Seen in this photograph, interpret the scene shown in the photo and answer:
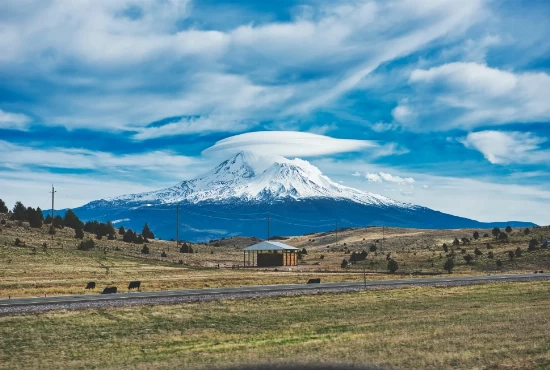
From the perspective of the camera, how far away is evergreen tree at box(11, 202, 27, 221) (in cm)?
11804

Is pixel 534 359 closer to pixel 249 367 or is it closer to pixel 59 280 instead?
pixel 249 367

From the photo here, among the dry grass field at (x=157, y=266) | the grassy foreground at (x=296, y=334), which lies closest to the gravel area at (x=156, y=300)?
the grassy foreground at (x=296, y=334)

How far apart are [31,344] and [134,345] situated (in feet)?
15.2

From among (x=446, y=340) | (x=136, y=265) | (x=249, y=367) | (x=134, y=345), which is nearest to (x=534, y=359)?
(x=446, y=340)

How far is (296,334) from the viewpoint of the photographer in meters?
26.0

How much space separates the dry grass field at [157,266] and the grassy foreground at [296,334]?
54.1 feet

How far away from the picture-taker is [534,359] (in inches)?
682

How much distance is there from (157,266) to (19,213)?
50691 mm

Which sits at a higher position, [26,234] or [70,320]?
[26,234]

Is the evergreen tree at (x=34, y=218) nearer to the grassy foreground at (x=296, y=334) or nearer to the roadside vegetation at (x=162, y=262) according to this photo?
the roadside vegetation at (x=162, y=262)

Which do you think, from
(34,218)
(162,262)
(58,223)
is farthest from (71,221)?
(162,262)

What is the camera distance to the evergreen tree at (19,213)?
118037 millimetres

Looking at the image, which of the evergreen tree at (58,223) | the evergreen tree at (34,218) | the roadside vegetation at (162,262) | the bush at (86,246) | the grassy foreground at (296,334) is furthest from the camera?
the evergreen tree at (58,223)

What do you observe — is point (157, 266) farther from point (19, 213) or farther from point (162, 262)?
point (19, 213)
